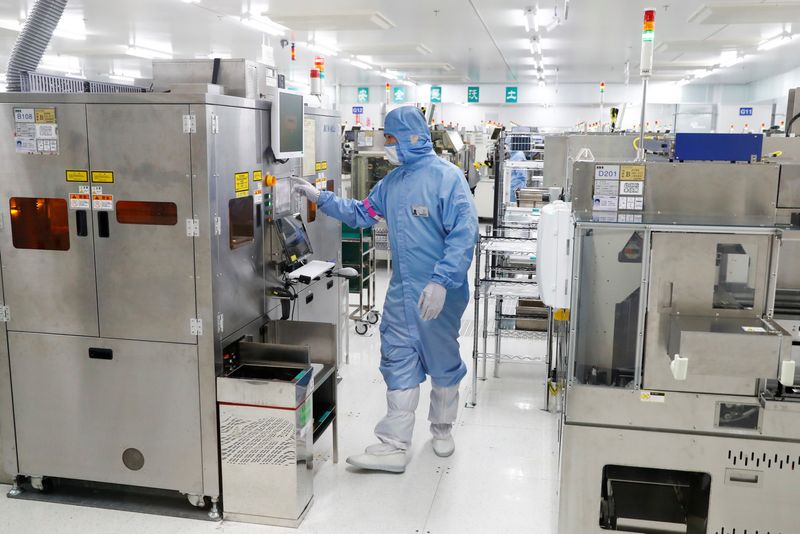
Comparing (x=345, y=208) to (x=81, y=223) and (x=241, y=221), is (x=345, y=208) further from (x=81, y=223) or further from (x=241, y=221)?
(x=81, y=223)

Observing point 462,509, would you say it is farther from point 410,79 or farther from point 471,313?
point 410,79

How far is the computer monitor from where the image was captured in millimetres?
3146

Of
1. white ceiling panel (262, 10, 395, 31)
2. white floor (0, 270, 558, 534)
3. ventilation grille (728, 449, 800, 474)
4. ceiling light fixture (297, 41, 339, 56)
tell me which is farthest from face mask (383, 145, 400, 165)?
ceiling light fixture (297, 41, 339, 56)

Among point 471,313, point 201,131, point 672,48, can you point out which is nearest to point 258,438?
point 201,131

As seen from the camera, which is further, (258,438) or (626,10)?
(626,10)

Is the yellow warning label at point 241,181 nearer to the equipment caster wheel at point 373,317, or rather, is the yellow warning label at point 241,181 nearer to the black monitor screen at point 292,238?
the black monitor screen at point 292,238

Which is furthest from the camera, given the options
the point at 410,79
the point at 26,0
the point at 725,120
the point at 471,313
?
the point at 410,79

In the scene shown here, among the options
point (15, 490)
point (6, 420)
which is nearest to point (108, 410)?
point (6, 420)

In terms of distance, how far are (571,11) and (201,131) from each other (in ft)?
24.0

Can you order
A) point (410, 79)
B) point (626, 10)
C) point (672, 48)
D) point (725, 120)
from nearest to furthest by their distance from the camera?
point (626, 10)
point (672, 48)
point (725, 120)
point (410, 79)

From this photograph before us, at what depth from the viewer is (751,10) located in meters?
7.57

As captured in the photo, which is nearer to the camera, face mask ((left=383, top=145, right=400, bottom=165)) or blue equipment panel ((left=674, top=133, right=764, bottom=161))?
blue equipment panel ((left=674, top=133, right=764, bottom=161))

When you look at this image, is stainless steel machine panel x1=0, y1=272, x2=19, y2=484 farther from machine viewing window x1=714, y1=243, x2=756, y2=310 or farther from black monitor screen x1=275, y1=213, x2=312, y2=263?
machine viewing window x1=714, y1=243, x2=756, y2=310

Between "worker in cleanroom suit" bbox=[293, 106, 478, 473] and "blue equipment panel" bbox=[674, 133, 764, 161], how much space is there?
3.23 feet
